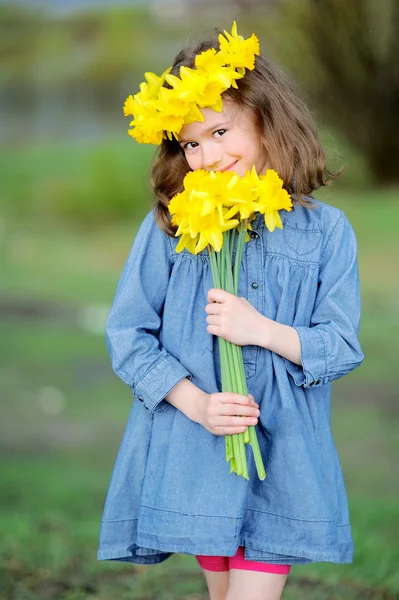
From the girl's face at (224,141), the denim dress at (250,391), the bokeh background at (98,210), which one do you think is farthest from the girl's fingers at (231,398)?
the bokeh background at (98,210)

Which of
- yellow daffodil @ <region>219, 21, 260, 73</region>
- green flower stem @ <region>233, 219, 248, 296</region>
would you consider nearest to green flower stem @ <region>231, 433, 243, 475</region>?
green flower stem @ <region>233, 219, 248, 296</region>

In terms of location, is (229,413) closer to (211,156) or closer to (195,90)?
(211,156)

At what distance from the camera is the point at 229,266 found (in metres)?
2.16

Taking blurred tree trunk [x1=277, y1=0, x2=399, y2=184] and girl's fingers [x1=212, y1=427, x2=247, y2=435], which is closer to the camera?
girl's fingers [x1=212, y1=427, x2=247, y2=435]

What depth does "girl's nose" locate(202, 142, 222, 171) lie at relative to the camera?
7.17 feet

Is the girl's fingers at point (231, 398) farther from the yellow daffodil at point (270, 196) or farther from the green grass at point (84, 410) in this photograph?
the green grass at point (84, 410)

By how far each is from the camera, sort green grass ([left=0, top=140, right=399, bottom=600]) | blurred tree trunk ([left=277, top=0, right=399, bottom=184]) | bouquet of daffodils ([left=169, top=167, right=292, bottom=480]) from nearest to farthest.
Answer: bouquet of daffodils ([left=169, top=167, right=292, bottom=480])
green grass ([left=0, top=140, right=399, bottom=600])
blurred tree trunk ([left=277, top=0, right=399, bottom=184])

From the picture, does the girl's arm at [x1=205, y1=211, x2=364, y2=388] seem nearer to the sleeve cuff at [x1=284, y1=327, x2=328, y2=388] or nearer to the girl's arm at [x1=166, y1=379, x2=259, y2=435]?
the sleeve cuff at [x1=284, y1=327, x2=328, y2=388]

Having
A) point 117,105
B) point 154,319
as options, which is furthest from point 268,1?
point 154,319

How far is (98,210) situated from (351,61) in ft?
5.40

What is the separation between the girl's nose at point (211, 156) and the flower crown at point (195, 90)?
0.07 metres

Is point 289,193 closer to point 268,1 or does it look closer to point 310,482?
point 310,482

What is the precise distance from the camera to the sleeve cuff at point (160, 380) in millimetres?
2189

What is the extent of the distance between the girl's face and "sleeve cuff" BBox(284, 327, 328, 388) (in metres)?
0.40
